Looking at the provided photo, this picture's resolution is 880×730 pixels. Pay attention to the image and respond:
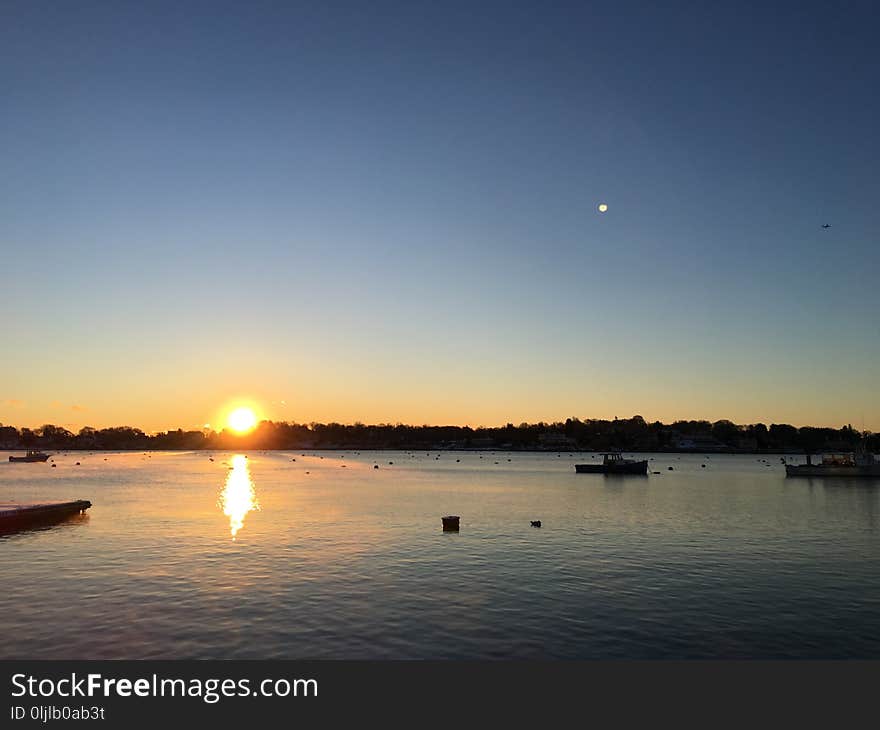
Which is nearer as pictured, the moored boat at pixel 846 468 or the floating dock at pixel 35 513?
the floating dock at pixel 35 513

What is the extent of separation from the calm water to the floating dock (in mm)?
2160

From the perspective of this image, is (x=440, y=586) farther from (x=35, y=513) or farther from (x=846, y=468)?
(x=846, y=468)

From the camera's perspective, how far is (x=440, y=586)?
116 ft

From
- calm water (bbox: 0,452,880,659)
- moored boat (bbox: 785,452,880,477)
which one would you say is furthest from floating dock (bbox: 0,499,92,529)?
moored boat (bbox: 785,452,880,477)

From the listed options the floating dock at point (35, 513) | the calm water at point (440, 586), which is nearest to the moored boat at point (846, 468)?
the calm water at point (440, 586)

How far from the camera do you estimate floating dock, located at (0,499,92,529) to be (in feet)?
189

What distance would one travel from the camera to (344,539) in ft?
174

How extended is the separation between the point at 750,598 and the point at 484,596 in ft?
45.1

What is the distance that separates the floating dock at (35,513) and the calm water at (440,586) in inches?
85.0

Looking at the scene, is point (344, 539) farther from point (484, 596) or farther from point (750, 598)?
point (750, 598)

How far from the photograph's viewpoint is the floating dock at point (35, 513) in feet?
189

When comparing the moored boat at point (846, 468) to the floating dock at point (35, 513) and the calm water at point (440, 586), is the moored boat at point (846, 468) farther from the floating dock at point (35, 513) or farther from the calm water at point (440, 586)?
the floating dock at point (35, 513)

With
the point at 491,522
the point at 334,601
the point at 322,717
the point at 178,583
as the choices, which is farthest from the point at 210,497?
the point at 322,717

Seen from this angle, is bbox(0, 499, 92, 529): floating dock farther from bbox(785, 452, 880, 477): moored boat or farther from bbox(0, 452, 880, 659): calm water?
bbox(785, 452, 880, 477): moored boat
